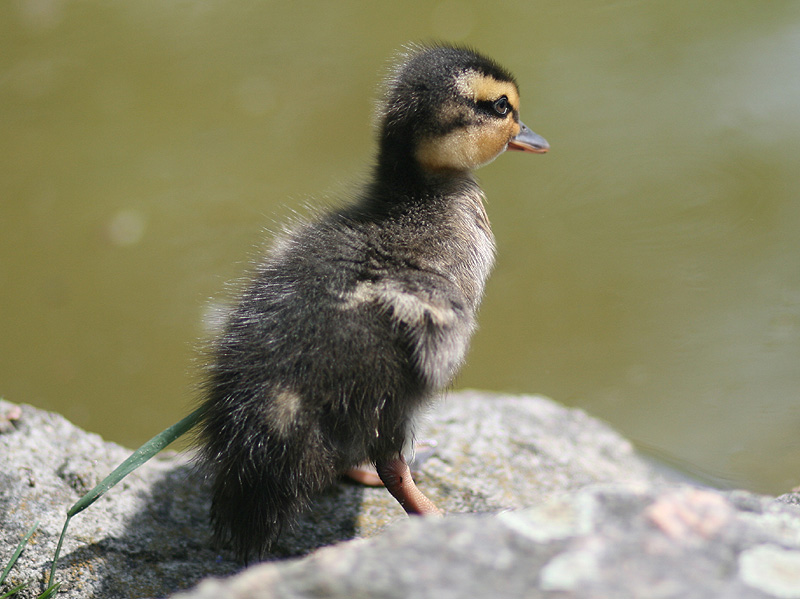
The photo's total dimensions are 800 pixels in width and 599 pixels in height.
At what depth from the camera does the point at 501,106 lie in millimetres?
2691

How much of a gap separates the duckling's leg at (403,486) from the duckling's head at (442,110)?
0.89m

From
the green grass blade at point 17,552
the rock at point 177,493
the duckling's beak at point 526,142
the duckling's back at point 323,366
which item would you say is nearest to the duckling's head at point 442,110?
the duckling's beak at point 526,142

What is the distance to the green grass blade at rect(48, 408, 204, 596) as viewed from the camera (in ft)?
6.45

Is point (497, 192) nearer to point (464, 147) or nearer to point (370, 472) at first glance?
point (464, 147)

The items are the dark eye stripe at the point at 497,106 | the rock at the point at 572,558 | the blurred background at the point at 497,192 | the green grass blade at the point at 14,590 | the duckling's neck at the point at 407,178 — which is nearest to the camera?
the rock at the point at 572,558

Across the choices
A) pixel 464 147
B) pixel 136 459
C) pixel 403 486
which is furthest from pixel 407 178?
pixel 136 459

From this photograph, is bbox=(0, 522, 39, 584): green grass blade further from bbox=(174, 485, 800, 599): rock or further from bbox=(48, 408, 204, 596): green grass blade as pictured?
bbox=(174, 485, 800, 599): rock

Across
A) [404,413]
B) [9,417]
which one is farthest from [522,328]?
[9,417]

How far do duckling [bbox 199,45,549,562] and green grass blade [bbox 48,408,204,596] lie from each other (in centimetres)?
5

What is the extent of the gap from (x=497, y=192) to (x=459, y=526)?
11.6 feet

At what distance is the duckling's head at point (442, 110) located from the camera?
2.46 m

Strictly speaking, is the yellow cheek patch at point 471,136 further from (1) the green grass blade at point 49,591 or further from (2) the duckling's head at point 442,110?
(1) the green grass blade at point 49,591

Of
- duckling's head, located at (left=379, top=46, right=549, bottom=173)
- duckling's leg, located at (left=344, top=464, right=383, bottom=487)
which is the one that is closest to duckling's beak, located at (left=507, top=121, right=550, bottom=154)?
duckling's head, located at (left=379, top=46, right=549, bottom=173)

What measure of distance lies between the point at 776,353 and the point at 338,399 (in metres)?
2.46
